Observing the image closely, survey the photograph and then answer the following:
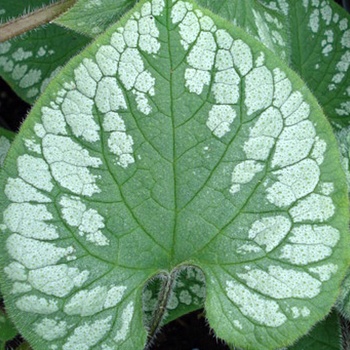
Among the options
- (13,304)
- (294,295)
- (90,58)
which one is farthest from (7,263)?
(294,295)

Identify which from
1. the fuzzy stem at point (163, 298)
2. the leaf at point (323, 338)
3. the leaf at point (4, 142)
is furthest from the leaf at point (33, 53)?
the leaf at point (323, 338)

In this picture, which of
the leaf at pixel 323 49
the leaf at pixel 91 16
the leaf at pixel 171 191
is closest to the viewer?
the leaf at pixel 171 191

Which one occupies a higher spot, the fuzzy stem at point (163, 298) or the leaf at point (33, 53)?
the leaf at point (33, 53)

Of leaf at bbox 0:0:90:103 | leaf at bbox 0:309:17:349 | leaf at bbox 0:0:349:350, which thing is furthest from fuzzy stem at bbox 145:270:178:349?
leaf at bbox 0:0:90:103

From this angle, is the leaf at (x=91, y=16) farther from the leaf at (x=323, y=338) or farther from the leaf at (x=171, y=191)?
the leaf at (x=323, y=338)

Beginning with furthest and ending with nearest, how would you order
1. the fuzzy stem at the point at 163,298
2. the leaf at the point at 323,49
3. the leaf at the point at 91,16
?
1. the leaf at the point at 323,49
2. the leaf at the point at 91,16
3. the fuzzy stem at the point at 163,298

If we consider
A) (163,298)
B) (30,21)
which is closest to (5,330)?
(163,298)

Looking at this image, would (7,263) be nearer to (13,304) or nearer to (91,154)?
(13,304)

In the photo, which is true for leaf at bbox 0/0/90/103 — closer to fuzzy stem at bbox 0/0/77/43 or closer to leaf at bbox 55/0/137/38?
fuzzy stem at bbox 0/0/77/43
